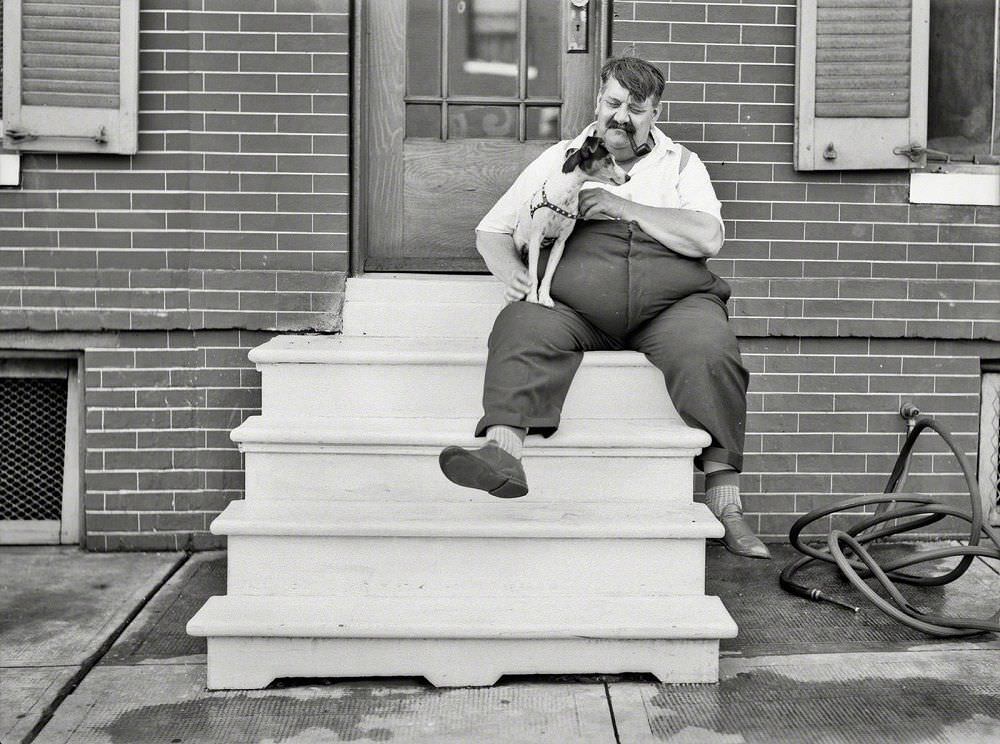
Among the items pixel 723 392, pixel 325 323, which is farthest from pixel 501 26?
pixel 723 392

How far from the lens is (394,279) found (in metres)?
4.45

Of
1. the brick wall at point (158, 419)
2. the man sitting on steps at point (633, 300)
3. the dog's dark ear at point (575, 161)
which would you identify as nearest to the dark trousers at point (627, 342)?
the man sitting on steps at point (633, 300)

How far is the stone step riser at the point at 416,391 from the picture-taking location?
3.47 m

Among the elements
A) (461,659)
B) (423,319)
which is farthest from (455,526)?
(423,319)

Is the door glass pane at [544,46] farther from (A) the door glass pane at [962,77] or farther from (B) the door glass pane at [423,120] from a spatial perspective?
(A) the door glass pane at [962,77]

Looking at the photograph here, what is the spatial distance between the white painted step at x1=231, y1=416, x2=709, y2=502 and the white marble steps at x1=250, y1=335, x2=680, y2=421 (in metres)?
0.18

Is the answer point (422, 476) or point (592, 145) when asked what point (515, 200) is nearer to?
point (592, 145)

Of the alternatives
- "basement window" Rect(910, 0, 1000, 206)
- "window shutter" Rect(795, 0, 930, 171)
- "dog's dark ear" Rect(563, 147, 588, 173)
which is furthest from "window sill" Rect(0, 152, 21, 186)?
"basement window" Rect(910, 0, 1000, 206)

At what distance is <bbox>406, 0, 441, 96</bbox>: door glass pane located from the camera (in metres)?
4.56

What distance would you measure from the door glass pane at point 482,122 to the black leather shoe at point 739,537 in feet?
6.54

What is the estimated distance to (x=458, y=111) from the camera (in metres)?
4.62

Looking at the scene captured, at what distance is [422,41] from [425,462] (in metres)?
2.10

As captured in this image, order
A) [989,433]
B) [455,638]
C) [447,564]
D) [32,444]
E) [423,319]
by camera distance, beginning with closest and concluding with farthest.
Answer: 1. [455,638]
2. [447,564]
3. [423,319]
4. [32,444]
5. [989,433]

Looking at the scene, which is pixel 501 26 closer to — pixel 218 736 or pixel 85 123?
pixel 85 123
